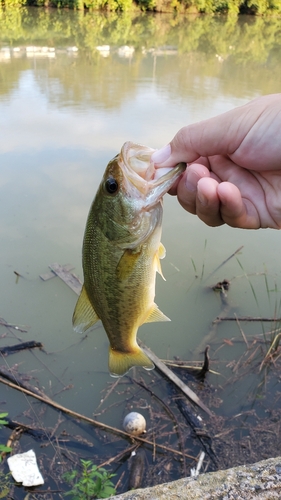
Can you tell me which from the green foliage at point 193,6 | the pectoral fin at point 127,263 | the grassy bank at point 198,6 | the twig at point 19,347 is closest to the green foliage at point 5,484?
the twig at point 19,347

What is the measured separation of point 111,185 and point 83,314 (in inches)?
26.9

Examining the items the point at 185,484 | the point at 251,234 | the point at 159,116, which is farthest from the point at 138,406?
the point at 159,116

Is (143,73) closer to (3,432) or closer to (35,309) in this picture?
(35,309)

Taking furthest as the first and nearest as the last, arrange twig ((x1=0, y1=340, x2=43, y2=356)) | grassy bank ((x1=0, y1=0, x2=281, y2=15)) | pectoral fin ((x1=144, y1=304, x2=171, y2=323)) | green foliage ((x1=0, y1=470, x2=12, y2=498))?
grassy bank ((x1=0, y1=0, x2=281, y2=15)) < twig ((x1=0, y1=340, x2=43, y2=356)) < green foliage ((x1=0, y1=470, x2=12, y2=498)) < pectoral fin ((x1=144, y1=304, x2=171, y2=323))

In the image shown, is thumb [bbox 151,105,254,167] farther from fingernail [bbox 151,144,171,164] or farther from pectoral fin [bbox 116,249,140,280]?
pectoral fin [bbox 116,249,140,280]

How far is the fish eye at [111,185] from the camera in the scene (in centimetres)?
175

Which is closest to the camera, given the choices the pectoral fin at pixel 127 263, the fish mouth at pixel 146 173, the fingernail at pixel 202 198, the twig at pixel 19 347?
the fish mouth at pixel 146 173

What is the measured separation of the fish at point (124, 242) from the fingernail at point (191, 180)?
0.28 metres

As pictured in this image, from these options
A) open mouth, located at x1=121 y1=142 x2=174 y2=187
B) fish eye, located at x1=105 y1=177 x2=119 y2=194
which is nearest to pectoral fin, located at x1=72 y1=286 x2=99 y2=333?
fish eye, located at x1=105 y1=177 x2=119 y2=194

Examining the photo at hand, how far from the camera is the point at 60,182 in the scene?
645 centimetres

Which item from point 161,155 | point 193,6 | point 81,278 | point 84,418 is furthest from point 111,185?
point 193,6

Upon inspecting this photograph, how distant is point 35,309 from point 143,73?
12485mm

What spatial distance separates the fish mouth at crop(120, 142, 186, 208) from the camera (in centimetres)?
172

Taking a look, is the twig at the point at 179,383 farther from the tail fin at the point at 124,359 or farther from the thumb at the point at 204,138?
the thumb at the point at 204,138
